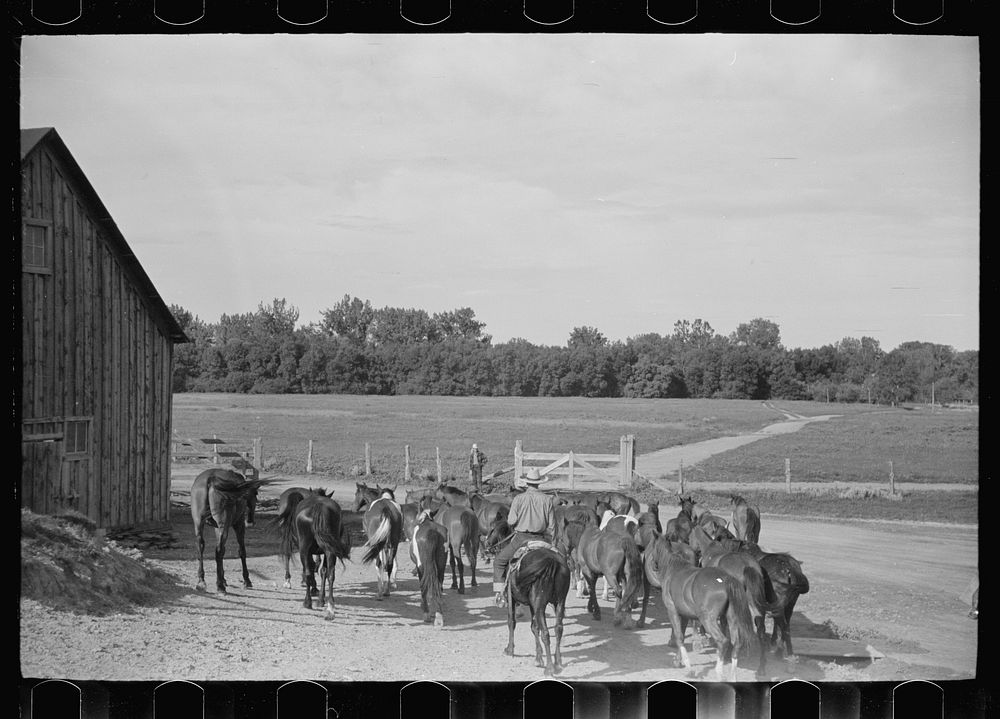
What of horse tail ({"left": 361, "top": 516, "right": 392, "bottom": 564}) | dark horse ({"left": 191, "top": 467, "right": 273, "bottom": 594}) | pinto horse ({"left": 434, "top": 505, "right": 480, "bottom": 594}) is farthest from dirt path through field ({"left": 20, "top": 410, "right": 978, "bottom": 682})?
horse tail ({"left": 361, "top": 516, "right": 392, "bottom": 564})

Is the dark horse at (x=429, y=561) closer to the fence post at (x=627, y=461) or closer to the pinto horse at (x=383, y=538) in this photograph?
the pinto horse at (x=383, y=538)

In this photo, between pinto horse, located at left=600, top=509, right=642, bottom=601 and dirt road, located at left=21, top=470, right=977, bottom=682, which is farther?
pinto horse, located at left=600, top=509, right=642, bottom=601

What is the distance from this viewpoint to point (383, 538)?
12.4 metres

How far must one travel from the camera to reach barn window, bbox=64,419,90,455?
1422cm

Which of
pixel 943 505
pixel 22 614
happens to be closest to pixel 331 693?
pixel 22 614

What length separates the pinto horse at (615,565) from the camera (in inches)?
444

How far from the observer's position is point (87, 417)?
574 inches

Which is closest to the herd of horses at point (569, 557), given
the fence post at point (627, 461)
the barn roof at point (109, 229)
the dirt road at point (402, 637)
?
the dirt road at point (402, 637)

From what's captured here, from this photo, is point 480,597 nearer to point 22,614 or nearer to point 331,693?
point 331,693

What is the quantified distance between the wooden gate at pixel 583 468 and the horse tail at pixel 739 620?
1042 centimetres

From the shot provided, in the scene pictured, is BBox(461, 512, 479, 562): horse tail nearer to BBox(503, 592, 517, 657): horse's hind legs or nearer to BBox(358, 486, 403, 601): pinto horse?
BBox(358, 486, 403, 601): pinto horse

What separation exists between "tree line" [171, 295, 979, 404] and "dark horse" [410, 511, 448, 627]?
16.6 ft

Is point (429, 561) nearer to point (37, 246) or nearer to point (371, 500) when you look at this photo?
point (371, 500)
